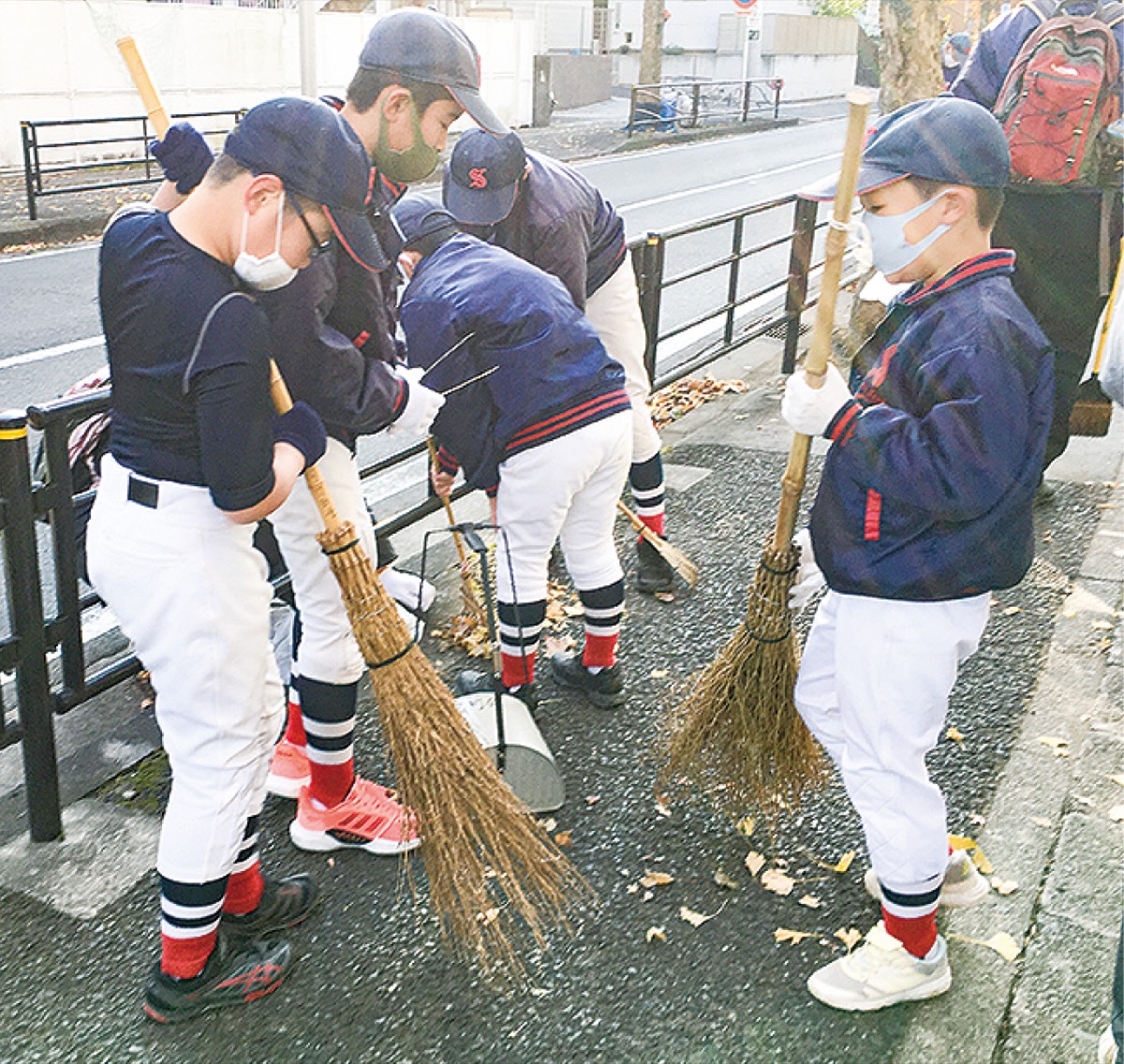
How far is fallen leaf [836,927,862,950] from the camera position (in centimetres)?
323

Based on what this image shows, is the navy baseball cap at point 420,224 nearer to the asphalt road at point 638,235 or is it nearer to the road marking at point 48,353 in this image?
the asphalt road at point 638,235

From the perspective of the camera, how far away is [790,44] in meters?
49.1

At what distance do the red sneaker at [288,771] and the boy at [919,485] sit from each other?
164 cm

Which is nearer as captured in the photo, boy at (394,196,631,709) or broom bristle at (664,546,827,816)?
broom bristle at (664,546,827,816)

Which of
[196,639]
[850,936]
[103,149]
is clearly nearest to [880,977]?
[850,936]

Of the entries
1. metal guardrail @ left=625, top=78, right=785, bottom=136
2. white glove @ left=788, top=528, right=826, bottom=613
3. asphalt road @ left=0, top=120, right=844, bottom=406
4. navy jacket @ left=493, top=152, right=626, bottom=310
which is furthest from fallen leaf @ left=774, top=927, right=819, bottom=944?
metal guardrail @ left=625, top=78, right=785, bottom=136

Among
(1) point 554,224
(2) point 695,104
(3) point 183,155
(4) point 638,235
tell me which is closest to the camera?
(3) point 183,155

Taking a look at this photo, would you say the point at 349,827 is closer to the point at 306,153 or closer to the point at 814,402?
the point at 814,402

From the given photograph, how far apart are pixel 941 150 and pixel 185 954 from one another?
2.43 meters

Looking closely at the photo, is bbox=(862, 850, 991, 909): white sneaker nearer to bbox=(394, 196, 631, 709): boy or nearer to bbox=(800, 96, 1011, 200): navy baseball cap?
bbox=(394, 196, 631, 709): boy

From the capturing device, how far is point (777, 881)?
11.4 feet

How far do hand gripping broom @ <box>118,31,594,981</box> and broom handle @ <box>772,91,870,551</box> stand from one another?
3.26ft

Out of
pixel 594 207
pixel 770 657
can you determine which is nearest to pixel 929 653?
pixel 770 657

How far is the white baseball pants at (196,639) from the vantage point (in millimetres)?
2699
